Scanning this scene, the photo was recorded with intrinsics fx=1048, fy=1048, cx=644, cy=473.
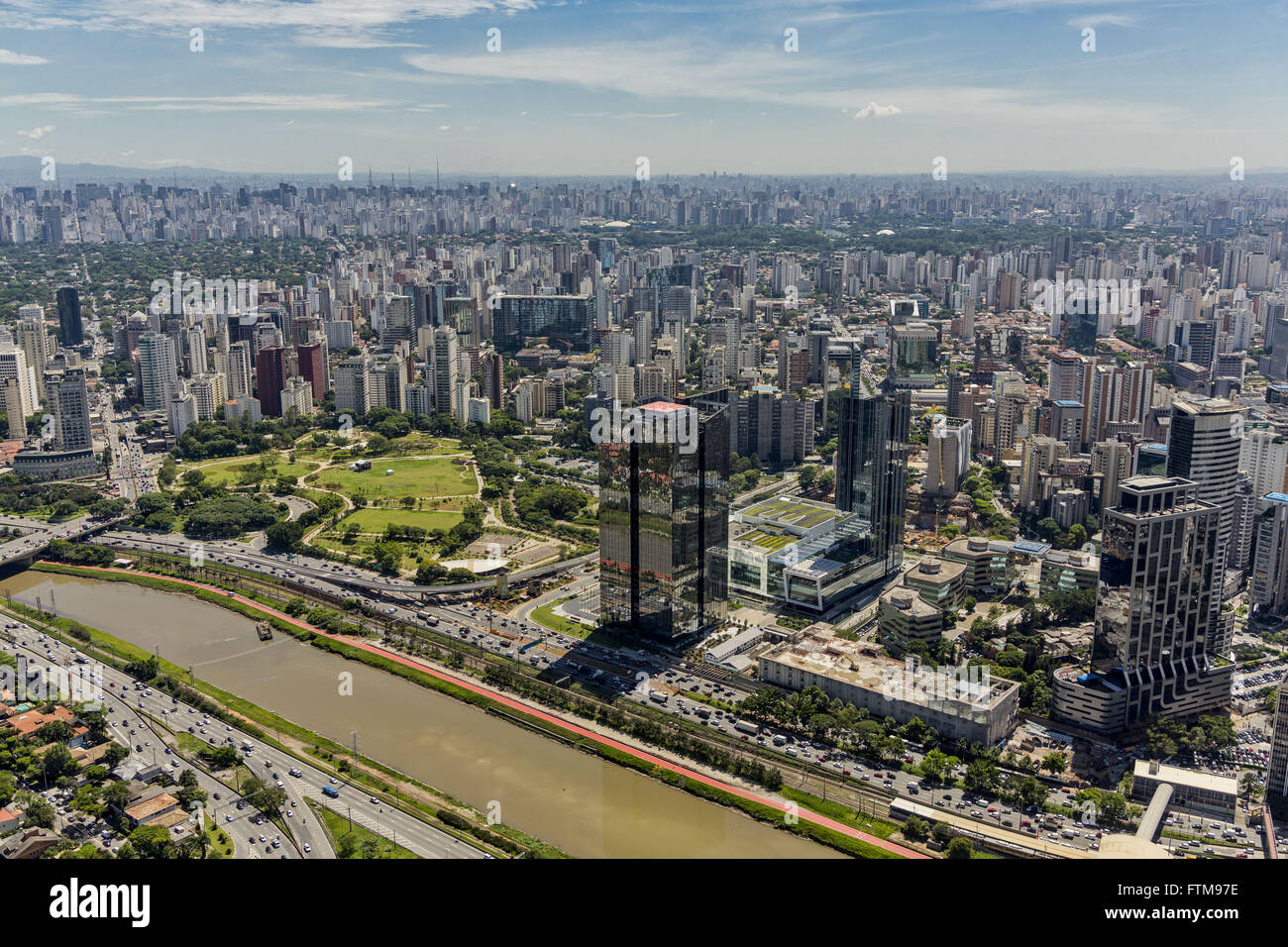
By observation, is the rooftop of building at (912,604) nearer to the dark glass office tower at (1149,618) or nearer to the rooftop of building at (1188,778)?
the dark glass office tower at (1149,618)

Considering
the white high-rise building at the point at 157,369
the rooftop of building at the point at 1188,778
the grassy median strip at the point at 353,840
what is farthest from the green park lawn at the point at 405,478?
the rooftop of building at the point at 1188,778

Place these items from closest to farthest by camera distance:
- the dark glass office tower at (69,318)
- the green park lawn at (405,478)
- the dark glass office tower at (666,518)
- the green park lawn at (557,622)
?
the dark glass office tower at (666,518) → the green park lawn at (557,622) → the green park lawn at (405,478) → the dark glass office tower at (69,318)

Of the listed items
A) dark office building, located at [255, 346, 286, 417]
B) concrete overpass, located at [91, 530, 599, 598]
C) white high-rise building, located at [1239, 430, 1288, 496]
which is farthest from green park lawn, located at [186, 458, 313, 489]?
white high-rise building, located at [1239, 430, 1288, 496]

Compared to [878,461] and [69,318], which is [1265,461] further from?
[69,318]

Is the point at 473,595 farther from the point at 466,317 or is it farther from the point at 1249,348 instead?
the point at 1249,348

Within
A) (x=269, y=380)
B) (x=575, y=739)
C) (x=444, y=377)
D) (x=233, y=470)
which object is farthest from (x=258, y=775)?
(x=269, y=380)

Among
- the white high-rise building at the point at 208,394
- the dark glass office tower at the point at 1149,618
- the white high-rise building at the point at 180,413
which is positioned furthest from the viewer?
the white high-rise building at the point at 208,394

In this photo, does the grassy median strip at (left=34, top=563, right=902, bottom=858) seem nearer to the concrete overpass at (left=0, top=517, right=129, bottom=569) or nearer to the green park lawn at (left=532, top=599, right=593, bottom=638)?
the green park lawn at (left=532, top=599, right=593, bottom=638)
